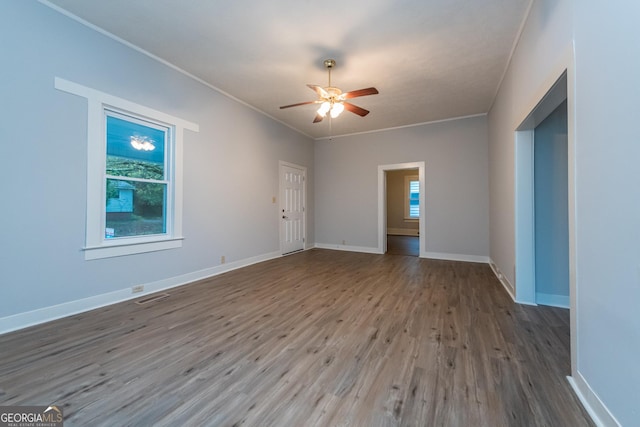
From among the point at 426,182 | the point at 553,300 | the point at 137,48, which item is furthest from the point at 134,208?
the point at 426,182

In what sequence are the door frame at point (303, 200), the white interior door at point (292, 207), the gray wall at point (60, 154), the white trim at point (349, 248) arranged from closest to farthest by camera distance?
the gray wall at point (60, 154)
the door frame at point (303, 200)
the white interior door at point (292, 207)
the white trim at point (349, 248)

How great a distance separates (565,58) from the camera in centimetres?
166

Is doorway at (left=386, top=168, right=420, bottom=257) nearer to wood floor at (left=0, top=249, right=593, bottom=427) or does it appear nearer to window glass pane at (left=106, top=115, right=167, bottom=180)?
wood floor at (left=0, top=249, right=593, bottom=427)

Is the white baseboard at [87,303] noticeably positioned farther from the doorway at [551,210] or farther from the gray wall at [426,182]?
the doorway at [551,210]

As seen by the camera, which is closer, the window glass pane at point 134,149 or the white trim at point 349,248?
the window glass pane at point 134,149

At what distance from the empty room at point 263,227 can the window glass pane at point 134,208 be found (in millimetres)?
25

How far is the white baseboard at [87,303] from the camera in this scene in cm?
226

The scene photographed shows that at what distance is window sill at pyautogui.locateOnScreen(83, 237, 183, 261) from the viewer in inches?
109

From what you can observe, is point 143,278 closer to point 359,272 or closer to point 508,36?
point 359,272

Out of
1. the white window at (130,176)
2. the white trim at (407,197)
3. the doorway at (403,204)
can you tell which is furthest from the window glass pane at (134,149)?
the white trim at (407,197)

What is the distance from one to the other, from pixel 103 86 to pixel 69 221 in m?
1.50

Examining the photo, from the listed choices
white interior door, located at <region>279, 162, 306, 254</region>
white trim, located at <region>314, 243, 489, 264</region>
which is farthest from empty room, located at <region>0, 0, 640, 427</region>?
white interior door, located at <region>279, 162, 306, 254</region>

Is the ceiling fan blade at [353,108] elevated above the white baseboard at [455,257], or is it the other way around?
the ceiling fan blade at [353,108]

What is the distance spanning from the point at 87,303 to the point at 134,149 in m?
1.83
